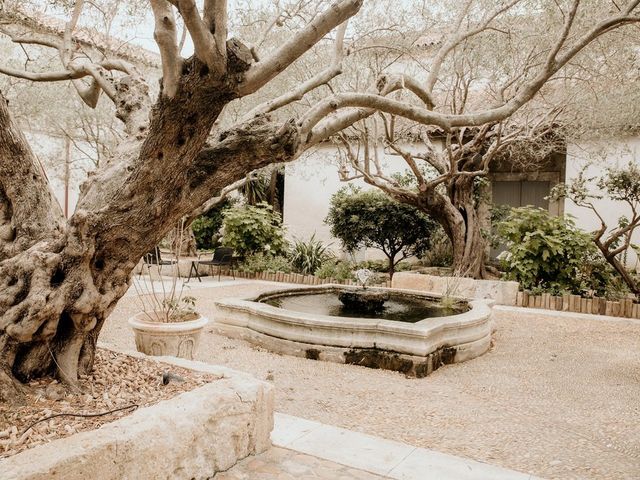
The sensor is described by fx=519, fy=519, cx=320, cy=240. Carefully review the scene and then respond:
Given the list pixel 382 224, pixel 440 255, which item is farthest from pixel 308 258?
pixel 440 255

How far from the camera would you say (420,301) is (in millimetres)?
7609

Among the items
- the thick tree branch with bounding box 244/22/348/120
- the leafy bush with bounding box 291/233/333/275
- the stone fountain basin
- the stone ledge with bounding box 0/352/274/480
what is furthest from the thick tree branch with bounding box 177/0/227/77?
the leafy bush with bounding box 291/233/333/275

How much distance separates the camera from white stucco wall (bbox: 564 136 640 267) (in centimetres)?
1098

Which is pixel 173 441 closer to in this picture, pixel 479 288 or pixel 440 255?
pixel 479 288

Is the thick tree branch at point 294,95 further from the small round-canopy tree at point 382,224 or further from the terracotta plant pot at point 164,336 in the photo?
the small round-canopy tree at point 382,224

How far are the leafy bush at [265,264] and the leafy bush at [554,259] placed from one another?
5007 mm

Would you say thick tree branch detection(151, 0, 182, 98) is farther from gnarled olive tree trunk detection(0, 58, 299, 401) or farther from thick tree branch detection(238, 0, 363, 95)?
thick tree branch detection(238, 0, 363, 95)

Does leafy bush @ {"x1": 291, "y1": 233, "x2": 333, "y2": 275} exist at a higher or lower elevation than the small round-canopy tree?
lower

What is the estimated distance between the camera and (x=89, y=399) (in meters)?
2.81

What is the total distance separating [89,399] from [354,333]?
3030 mm

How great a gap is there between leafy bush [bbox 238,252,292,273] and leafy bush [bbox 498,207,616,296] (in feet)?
16.4

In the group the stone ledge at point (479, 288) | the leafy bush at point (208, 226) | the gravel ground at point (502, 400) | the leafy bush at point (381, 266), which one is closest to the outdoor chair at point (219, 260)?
the leafy bush at point (381, 266)

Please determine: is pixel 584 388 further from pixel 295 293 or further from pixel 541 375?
pixel 295 293

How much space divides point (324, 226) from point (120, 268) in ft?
39.1
